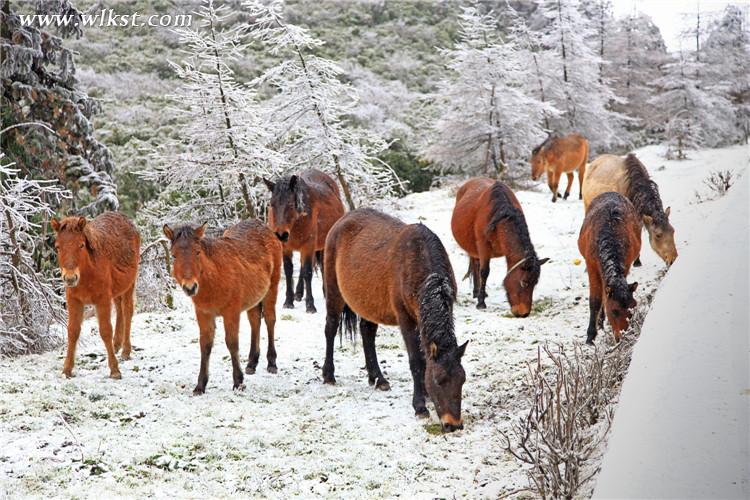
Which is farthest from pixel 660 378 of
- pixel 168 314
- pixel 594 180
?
pixel 594 180

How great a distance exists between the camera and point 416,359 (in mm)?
5695

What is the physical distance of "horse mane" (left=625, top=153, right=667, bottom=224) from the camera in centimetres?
939

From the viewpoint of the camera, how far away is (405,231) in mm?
6156

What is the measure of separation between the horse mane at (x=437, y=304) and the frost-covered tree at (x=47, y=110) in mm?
7315

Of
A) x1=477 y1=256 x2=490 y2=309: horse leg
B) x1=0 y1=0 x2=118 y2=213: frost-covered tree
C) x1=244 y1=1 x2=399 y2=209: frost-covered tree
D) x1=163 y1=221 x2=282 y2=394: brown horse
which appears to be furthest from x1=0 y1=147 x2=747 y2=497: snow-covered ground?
x1=244 y1=1 x2=399 y2=209: frost-covered tree

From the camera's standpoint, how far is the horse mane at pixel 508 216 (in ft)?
28.2

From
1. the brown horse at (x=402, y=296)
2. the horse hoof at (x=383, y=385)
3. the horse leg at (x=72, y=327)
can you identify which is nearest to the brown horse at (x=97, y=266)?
the horse leg at (x=72, y=327)

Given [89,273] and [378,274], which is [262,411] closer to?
[378,274]

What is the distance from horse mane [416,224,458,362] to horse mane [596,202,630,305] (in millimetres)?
1860

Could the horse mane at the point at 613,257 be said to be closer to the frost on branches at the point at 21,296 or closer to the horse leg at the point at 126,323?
the horse leg at the point at 126,323

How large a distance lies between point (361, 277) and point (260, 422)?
1790mm

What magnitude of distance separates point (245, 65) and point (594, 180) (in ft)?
86.7

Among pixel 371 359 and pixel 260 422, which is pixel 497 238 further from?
pixel 260 422

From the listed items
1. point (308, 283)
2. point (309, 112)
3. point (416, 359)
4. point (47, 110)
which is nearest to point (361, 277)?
point (416, 359)
